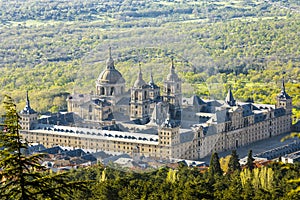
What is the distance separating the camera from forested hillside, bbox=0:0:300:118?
51.8 meters

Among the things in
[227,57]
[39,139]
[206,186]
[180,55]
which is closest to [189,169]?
[206,186]

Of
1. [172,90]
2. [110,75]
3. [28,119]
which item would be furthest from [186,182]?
[28,119]

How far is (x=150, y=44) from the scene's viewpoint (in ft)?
162

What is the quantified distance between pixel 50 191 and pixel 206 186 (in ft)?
65.4

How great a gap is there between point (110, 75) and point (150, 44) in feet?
14.6

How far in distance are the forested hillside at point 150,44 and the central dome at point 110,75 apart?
40 centimetres

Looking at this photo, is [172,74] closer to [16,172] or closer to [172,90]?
[172,90]

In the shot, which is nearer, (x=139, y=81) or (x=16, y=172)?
(x=16, y=172)

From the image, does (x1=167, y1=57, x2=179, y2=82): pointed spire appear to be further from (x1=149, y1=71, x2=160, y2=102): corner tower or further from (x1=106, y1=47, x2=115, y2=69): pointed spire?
(x1=106, y1=47, x2=115, y2=69): pointed spire

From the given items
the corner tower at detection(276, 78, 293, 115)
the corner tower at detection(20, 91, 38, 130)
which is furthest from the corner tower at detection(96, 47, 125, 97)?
the corner tower at detection(276, 78, 293, 115)

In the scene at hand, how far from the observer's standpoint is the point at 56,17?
142 metres

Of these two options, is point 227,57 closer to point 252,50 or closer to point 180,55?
point 252,50

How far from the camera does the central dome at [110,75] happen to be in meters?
52.6

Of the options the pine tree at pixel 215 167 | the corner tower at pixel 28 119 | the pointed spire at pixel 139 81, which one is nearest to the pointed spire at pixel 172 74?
the pointed spire at pixel 139 81
